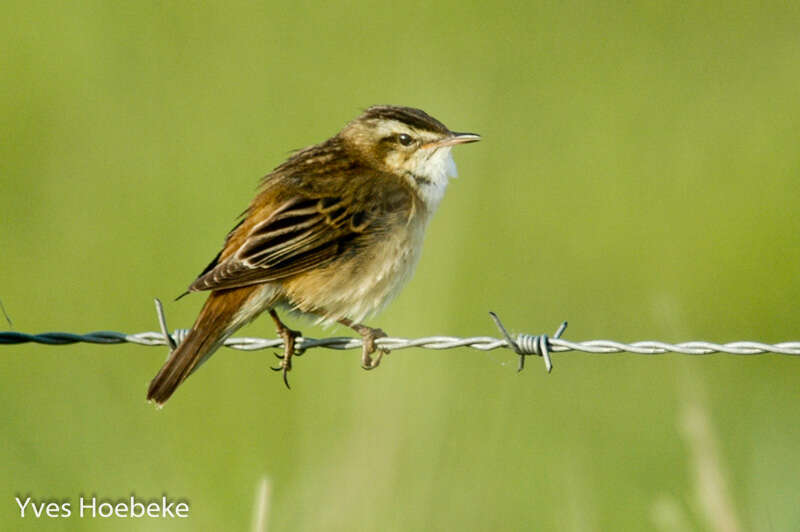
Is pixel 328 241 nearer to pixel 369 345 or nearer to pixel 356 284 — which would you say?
pixel 356 284

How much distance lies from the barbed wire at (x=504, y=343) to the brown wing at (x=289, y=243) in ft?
1.02

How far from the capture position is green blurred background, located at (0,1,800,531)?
23.6 ft

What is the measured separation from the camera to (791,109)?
13805 millimetres

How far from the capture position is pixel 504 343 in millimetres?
5352

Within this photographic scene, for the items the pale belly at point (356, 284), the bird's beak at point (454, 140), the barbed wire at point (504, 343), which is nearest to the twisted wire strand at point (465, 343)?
the barbed wire at point (504, 343)

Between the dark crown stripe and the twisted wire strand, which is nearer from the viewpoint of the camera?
the twisted wire strand

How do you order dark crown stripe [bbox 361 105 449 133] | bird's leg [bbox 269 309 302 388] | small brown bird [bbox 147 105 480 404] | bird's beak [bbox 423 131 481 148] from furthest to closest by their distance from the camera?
dark crown stripe [bbox 361 105 449 133] → bird's beak [bbox 423 131 481 148] → bird's leg [bbox 269 309 302 388] → small brown bird [bbox 147 105 480 404]

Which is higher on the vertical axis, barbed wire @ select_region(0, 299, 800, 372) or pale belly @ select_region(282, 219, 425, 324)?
pale belly @ select_region(282, 219, 425, 324)

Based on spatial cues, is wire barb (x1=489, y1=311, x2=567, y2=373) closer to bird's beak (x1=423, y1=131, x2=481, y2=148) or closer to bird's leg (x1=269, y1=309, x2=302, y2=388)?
bird's leg (x1=269, y1=309, x2=302, y2=388)

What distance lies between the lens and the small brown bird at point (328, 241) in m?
6.23

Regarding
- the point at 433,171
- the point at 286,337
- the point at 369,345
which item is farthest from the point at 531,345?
the point at 433,171

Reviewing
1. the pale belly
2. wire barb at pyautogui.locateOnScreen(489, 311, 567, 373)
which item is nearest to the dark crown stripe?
the pale belly

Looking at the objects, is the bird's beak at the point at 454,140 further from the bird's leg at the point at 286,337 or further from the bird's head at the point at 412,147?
the bird's leg at the point at 286,337

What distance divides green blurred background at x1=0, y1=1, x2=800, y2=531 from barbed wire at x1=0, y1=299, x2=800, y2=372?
36 centimetres
